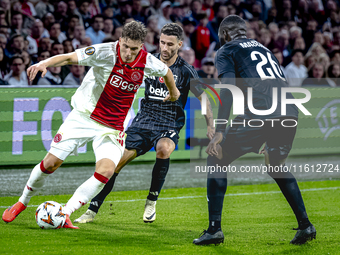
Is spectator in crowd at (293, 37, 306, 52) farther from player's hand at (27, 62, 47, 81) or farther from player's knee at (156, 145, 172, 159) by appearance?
player's hand at (27, 62, 47, 81)

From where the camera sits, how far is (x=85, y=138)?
4.59m

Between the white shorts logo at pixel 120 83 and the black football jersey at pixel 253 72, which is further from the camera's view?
the white shorts logo at pixel 120 83

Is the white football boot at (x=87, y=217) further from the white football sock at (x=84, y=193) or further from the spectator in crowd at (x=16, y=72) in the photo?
the spectator in crowd at (x=16, y=72)

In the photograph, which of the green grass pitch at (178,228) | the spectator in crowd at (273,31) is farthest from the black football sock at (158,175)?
the spectator in crowd at (273,31)

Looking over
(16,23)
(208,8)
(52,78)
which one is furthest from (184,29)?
(16,23)

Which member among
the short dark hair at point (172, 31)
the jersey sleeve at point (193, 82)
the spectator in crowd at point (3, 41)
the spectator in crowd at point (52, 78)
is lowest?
the spectator in crowd at point (52, 78)

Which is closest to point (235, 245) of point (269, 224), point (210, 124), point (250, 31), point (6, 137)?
point (269, 224)

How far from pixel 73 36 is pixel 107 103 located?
5.89 m

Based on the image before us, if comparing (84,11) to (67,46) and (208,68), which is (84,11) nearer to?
(67,46)

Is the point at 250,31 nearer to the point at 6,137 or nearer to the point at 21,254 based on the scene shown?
the point at 6,137

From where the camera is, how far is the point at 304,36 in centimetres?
1360

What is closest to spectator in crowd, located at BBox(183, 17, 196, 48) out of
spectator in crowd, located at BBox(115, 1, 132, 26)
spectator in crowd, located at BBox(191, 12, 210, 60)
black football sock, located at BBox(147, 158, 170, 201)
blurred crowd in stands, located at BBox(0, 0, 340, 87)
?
Answer: blurred crowd in stands, located at BBox(0, 0, 340, 87)

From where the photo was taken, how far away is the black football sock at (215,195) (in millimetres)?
4051

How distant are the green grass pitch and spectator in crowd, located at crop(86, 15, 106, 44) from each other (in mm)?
4704
